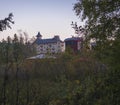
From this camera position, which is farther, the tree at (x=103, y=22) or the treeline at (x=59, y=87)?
the treeline at (x=59, y=87)

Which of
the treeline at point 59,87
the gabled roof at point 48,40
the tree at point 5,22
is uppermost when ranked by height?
the gabled roof at point 48,40

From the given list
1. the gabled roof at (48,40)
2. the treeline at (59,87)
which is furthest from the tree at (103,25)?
the gabled roof at (48,40)

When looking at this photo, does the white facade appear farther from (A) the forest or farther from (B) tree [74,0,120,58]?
(B) tree [74,0,120,58]

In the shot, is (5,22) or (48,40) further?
(48,40)

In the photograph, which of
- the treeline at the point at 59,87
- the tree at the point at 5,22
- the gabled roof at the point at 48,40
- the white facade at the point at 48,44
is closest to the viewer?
the tree at the point at 5,22

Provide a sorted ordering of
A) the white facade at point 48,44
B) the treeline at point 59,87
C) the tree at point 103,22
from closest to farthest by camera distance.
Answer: the tree at point 103,22
the treeline at point 59,87
the white facade at point 48,44

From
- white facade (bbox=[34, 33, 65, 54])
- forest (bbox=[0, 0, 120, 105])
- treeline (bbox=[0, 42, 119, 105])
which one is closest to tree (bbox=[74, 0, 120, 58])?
forest (bbox=[0, 0, 120, 105])

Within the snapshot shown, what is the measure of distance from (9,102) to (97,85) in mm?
6241

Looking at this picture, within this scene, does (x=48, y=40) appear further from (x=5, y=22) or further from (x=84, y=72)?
(x=5, y=22)

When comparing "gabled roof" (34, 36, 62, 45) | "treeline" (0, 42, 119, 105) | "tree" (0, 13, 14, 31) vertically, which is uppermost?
"gabled roof" (34, 36, 62, 45)

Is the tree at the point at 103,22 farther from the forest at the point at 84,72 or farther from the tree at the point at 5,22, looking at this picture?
the tree at the point at 5,22

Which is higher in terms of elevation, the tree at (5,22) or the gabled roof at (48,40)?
the gabled roof at (48,40)

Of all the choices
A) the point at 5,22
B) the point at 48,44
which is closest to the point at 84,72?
the point at 5,22

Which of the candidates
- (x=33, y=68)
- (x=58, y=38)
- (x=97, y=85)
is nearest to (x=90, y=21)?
(x=97, y=85)
